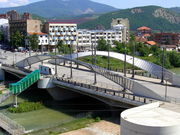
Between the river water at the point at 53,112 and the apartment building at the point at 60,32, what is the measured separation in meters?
49.5

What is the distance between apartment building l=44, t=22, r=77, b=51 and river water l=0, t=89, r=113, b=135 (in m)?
49.5

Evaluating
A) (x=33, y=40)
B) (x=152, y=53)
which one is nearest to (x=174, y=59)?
(x=152, y=53)

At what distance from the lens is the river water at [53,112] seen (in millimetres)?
27188

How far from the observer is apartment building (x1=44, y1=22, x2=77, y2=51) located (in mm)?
86669

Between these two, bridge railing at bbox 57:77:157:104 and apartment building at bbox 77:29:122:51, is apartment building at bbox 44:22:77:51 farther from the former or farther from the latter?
bridge railing at bbox 57:77:157:104

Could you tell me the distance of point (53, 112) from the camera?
31.1 meters

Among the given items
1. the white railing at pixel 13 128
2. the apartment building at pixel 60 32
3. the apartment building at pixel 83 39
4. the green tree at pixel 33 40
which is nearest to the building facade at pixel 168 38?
the apartment building at pixel 83 39

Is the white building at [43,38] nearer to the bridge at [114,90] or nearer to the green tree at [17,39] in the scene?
the green tree at [17,39]


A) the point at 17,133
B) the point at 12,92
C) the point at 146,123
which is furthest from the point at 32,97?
the point at 146,123

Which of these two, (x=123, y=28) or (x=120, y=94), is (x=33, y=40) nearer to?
(x=123, y=28)

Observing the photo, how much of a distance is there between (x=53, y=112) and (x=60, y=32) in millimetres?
60205

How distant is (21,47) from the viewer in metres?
83.1

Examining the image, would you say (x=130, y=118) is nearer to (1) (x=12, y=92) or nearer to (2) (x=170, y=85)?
(2) (x=170, y=85)

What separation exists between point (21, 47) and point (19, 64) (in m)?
35.0
